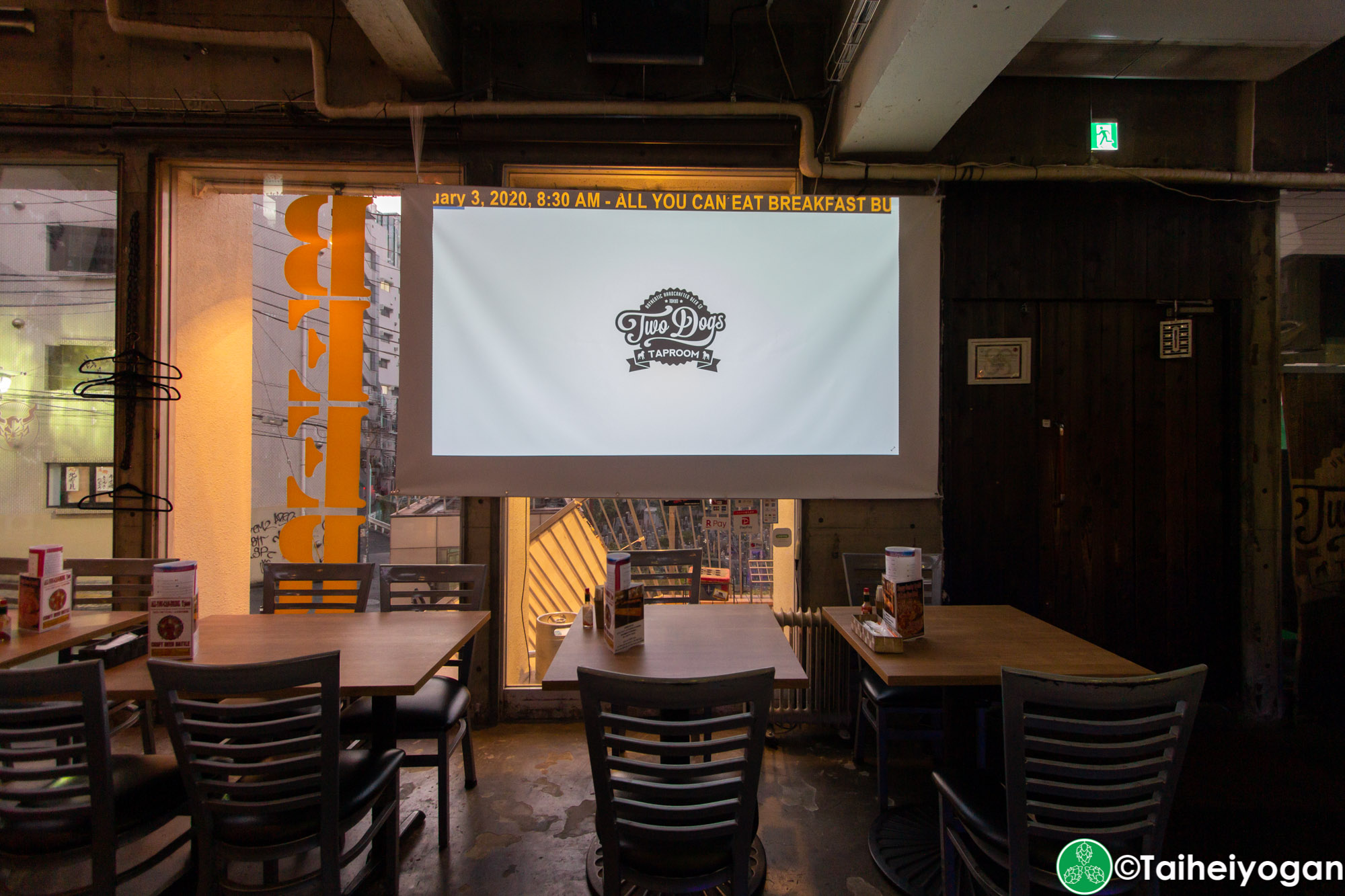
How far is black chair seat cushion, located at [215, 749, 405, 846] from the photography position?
1.47 metres

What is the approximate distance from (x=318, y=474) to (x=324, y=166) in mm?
1692

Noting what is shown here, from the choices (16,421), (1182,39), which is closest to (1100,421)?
(1182,39)

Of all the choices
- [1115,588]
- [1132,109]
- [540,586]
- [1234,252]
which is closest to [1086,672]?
[1115,588]

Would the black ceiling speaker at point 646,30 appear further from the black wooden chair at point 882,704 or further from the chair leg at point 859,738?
the chair leg at point 859,738

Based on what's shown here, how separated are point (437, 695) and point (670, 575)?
1.11 metres

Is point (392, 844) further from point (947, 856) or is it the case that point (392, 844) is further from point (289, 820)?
point (947, 856)

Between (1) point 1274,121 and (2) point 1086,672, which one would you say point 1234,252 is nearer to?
(1) point 1274,121

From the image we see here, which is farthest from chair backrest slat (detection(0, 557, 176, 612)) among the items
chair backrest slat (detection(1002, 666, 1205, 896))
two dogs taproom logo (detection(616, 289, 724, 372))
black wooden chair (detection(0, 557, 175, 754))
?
chair backrest slat (detection(1002, 666, 1205, 896))

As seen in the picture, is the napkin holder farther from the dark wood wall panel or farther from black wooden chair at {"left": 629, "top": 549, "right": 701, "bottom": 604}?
the dark wood wall panel

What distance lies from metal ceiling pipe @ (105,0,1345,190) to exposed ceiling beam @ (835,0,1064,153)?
16cm

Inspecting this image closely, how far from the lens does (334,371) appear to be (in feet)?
10.4

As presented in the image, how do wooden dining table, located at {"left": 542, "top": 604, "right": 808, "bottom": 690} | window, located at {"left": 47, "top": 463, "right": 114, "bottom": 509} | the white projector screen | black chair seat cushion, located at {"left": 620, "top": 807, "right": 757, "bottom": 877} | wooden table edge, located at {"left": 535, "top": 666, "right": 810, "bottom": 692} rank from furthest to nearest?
window, located at {"left": 47, "top": 463, "right": 114, "bottom": 509}
the white projector screen
wooden dining table, located at {"left": 542, "top": 604, "right": 808, "bottom": 690}
wooden table edge, located at {"left": 535, "top": 666, "right": 810, "bottom": 692}
black chair seat cushion, located at {"left": 620, "top": 807, "right": 757, "bottom": 877}

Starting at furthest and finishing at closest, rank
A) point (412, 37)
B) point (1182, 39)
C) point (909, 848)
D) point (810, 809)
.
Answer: point (1182, 39) < point (412, 37) < point (810, 809) < point (909, 848)

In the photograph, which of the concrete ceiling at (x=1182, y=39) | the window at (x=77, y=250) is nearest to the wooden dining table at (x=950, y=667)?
the concrete ceiling at (x=1182, y=39)
